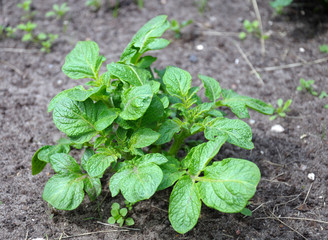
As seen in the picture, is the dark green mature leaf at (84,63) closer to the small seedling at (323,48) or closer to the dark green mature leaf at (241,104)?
the dark green mature leaf at (241,104)

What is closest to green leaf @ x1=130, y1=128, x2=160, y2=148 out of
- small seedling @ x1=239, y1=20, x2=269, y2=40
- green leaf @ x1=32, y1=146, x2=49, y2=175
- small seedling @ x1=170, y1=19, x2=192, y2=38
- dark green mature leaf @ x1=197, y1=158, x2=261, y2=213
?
dark green mature leaf @ x1=197, y1=158, x2=261, y2=213

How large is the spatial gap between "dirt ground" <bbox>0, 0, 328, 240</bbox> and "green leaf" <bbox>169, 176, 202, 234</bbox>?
1.19 ft

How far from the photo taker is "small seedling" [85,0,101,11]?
359 cm

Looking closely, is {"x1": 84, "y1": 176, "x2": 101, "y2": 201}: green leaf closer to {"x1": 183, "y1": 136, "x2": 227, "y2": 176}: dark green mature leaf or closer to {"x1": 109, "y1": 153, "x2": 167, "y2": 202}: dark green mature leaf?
→ {"x1": 109, "y1": 153, "x2": 167, "y2": 202}: dark green mature leaf

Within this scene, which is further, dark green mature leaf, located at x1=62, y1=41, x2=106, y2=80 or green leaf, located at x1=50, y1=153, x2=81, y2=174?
dark green mature leaf, located at x1=62, y1=41, x2=106, y2=80

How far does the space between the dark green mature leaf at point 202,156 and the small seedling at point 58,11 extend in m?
2.40

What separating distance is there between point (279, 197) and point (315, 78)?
131 centimetres

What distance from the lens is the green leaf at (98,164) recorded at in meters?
1.80

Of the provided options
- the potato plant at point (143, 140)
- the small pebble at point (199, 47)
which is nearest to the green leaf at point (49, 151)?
the potato plant at point (143, 140)

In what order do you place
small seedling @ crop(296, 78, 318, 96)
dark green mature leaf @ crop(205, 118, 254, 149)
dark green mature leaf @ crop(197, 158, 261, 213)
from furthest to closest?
small seedling @ crop(296, 78, 318, 96), dark green mature leaf @ crop(205, 118, 254, 149), dark green mature leaf @ crop(197, 158, 261, 213)

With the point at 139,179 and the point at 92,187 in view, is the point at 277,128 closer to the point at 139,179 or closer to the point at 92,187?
the point at 139,179

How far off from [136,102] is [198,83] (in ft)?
4.26

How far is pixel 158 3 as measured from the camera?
12.2 ft

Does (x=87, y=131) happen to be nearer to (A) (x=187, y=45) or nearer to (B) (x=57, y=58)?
(B) (x=57, y=58)
